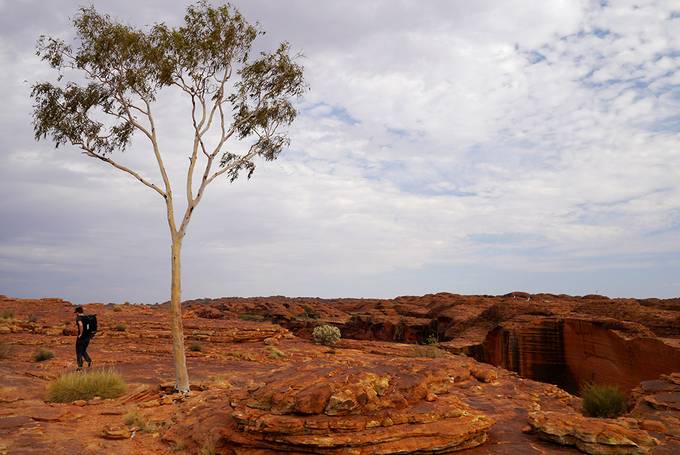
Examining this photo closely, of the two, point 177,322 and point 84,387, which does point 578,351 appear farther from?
point 84,387

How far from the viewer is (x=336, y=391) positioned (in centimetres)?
751

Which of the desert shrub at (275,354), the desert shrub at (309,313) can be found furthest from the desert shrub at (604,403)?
the desert shrub at (309,313)

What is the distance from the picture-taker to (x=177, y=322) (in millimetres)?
12156

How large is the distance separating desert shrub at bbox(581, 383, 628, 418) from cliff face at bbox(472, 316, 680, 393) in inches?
252

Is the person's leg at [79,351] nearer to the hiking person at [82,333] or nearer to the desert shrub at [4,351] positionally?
the hiking person at [82,333]

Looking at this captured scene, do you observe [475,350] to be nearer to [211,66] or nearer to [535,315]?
[535,315]

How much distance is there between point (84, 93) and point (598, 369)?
73.4 ft

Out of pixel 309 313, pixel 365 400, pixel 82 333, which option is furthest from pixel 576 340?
pixel 309 313

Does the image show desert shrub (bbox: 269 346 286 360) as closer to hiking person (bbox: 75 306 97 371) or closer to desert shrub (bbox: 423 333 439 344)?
hiking person (bbox: 75 306 97 371)

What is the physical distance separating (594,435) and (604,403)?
4.20 m

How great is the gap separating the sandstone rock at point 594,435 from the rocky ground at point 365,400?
2 centimetres

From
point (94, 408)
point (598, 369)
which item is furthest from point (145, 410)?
point (598, 369)

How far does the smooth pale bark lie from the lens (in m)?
11.9

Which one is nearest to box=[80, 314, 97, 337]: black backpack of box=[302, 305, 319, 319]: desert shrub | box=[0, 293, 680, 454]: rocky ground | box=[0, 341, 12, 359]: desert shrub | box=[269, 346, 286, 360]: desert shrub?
box=[0, 293, 680, 454]: rocky ground
